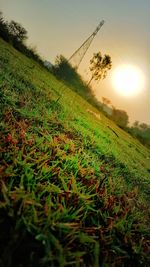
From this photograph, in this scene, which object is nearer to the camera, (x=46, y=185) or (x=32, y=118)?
(x=46, y=185)

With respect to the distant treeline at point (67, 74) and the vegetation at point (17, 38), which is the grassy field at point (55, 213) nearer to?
the distant treeline at point (67, 74)

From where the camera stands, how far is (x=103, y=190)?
3412 mm

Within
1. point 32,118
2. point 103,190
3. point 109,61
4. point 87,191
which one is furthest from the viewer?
point 109,61

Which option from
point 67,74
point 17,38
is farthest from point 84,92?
point 17,38

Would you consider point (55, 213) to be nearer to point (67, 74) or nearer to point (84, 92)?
point (67, 74)

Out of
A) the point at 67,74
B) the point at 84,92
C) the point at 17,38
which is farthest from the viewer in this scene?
the point at 84,92

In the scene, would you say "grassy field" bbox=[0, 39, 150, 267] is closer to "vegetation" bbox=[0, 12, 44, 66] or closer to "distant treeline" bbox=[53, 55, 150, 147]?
"distant treeline" bbox=[53, 55, 150, 147]

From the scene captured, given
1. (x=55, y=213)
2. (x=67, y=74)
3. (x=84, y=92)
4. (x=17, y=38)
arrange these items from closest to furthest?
(x=55, y=213), (x=17, y=38), (x=67, y=74), (x=84, y=92)

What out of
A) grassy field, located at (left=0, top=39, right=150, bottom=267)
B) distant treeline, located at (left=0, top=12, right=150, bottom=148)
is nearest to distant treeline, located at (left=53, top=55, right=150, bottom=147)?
distant treeline, located at (left=0, top=12, right=150, bottom=148)

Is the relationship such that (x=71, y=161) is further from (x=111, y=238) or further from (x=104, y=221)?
(x=111, y=238)

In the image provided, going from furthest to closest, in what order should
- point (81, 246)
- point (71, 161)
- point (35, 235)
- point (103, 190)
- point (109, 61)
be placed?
point (109, 61)
point (71, 161)
point (103, 190)
point (81, 246)
point (35, 235)

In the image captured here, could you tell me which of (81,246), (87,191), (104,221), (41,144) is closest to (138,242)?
(104,221)

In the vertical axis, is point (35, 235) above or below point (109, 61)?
below

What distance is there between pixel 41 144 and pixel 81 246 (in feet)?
5.90
